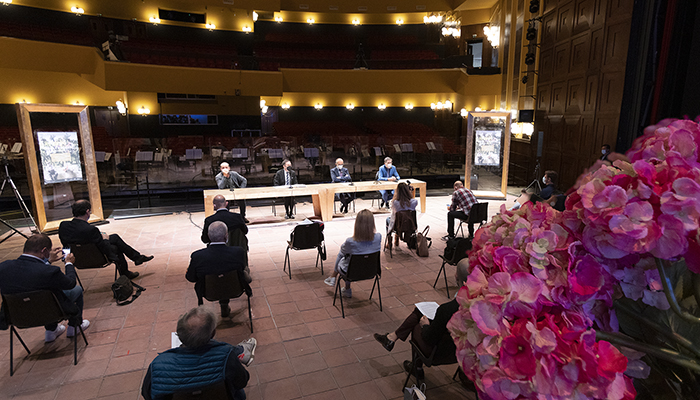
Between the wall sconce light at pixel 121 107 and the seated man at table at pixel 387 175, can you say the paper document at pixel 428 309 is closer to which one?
the seated man at table at pixel 387 175

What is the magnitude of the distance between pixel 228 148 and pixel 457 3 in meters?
11.2

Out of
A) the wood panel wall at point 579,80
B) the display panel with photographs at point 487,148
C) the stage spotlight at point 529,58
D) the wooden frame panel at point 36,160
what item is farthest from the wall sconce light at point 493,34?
the wooden frame panel at point 36,160

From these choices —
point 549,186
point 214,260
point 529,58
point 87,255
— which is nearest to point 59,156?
point 87,255

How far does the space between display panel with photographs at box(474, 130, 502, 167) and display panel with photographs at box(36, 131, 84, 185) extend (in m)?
9.27

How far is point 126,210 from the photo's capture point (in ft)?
31.1

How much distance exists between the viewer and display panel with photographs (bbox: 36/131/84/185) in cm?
736

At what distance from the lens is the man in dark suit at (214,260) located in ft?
12.4

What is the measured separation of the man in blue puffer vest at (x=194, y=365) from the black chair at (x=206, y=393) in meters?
0.02

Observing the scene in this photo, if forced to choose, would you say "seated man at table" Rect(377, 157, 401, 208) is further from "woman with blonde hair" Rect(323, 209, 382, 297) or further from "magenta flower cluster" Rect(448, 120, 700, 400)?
"magenta flower cluster" Rect(448, 120, 700, 400)

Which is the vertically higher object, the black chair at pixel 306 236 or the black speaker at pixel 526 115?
the black speaker at pixel 526 115

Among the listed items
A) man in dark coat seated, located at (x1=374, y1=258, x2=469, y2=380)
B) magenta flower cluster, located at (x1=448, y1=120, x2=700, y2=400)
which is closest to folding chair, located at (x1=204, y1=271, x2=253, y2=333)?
man in dark coat seated, located at (x1=374, y1=258, x2=469, y2=380)

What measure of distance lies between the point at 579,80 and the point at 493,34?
6364 millimetres

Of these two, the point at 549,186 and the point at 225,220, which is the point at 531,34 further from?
the point at 225,220

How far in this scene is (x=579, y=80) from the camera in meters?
9.66
